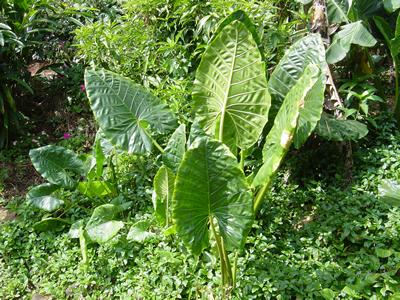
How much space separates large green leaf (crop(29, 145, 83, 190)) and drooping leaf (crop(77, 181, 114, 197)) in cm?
11

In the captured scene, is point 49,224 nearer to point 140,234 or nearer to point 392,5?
point 140,234

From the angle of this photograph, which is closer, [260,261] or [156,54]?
[260,261]

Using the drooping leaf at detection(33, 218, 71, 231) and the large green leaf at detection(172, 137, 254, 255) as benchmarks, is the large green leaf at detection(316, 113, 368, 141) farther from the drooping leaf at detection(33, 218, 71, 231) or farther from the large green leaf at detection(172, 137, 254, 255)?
the drooping leaf at detection(33, 218, 71, 231)

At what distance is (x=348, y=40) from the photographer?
2311 millimetres

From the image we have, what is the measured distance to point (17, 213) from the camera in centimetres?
281

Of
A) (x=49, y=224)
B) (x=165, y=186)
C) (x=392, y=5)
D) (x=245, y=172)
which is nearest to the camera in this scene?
(x=165, y=186)

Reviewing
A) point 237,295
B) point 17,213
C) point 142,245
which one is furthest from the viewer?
point 17,213

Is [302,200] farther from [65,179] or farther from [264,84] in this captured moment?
[65,179]

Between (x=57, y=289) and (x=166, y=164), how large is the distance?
1156mm

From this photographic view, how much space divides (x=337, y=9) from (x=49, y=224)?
116 inches

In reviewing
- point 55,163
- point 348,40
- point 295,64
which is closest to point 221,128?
point 295,64

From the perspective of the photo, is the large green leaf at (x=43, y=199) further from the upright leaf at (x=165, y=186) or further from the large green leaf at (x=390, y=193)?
the large green leaf at (x=390, y=193)

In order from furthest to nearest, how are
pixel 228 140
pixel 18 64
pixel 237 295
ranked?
pixel 18 64 → pixel 228 140 → pixel 237 295

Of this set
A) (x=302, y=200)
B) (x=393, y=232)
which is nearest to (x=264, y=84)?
(x=302, y=200)
